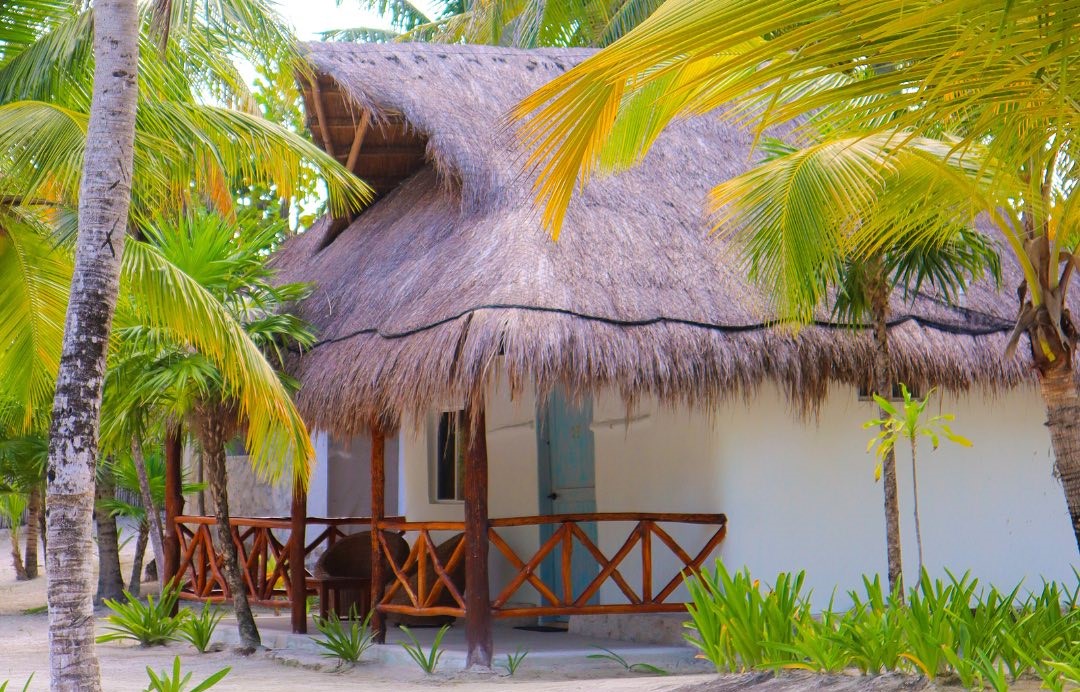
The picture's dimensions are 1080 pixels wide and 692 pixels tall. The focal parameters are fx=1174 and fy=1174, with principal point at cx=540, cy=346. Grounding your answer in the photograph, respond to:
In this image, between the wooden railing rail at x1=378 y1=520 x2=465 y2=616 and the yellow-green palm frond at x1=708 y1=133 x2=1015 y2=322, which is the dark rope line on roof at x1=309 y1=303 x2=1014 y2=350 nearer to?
the yellow-green palm frond at x1=708 y1=133 x2=1015 y2=322

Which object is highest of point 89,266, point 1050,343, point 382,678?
point 89,266

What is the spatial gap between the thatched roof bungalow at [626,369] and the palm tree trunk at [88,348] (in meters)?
2.19

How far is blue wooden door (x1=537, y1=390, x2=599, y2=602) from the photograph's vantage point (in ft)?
32.1

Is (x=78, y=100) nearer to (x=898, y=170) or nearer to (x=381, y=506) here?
(x=381, y=506)

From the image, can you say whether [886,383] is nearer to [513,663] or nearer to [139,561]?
[513,663]

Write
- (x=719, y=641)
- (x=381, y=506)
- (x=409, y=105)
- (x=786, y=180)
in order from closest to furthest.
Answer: (x=719, y=641) < (x=786, y=180) < (x=381, y=506) < (x=409, y=105)

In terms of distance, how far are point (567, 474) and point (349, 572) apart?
201 cm

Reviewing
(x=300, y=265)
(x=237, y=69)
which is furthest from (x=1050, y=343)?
(x=300, y=265)

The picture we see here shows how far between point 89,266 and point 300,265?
633 centimetres

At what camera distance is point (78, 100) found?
7.18 m

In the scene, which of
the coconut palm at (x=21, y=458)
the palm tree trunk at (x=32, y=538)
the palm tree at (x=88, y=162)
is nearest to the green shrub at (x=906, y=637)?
the palm tree at (x=88, y=162)

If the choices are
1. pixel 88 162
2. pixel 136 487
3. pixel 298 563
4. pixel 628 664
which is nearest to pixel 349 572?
pixel 298 563

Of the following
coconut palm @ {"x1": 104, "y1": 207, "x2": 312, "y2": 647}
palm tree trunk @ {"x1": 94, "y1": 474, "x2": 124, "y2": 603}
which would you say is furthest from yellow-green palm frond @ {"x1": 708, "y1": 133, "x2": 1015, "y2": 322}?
palm tree trunk @ {"x1": 94, "y1": 474, "x2": 124, "y2": 603}

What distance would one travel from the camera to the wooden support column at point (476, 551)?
7.53 m
